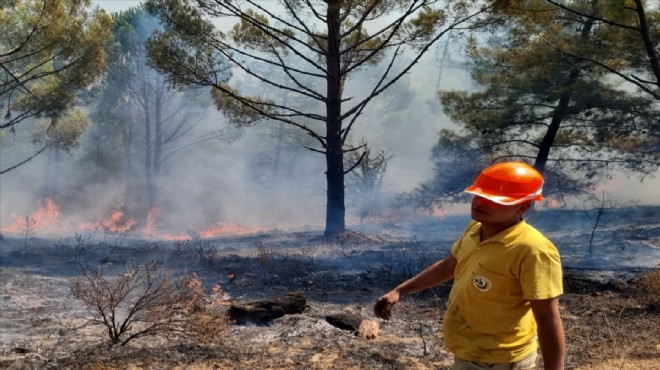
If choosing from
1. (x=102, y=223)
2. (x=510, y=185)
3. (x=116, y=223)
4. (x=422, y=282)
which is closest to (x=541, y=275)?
(x=510, y=185)

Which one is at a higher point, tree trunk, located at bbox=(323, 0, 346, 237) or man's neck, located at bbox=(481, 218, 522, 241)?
tree trunk, located at bbox=(323, 0, 346, 237)

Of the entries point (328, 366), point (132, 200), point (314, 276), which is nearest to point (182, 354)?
point (328, 366)

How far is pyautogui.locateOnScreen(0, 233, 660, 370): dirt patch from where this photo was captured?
4531 mm

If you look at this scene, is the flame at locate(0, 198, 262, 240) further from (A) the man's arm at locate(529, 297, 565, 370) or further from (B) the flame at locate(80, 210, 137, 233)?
(A) the man's arm at locate(529, 297, 565, 370)

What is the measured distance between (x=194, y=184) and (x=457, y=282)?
3000 cm

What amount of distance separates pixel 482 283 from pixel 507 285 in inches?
4.2

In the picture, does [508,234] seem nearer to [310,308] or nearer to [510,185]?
[510,185]

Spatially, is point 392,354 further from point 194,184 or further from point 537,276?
point 194,184

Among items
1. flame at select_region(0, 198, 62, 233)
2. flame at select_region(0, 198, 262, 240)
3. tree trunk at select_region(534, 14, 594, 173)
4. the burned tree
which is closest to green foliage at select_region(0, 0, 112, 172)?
the burned tree

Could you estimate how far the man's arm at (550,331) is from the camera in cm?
213

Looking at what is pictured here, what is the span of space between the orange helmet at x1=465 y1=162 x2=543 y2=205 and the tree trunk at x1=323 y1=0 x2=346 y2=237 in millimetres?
8993

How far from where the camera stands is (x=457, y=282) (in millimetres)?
2541

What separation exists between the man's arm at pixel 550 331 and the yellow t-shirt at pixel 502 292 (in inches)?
1.7

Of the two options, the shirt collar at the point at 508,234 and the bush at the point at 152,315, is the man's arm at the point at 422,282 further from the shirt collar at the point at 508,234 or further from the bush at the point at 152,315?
the bush at the point at 152,315
